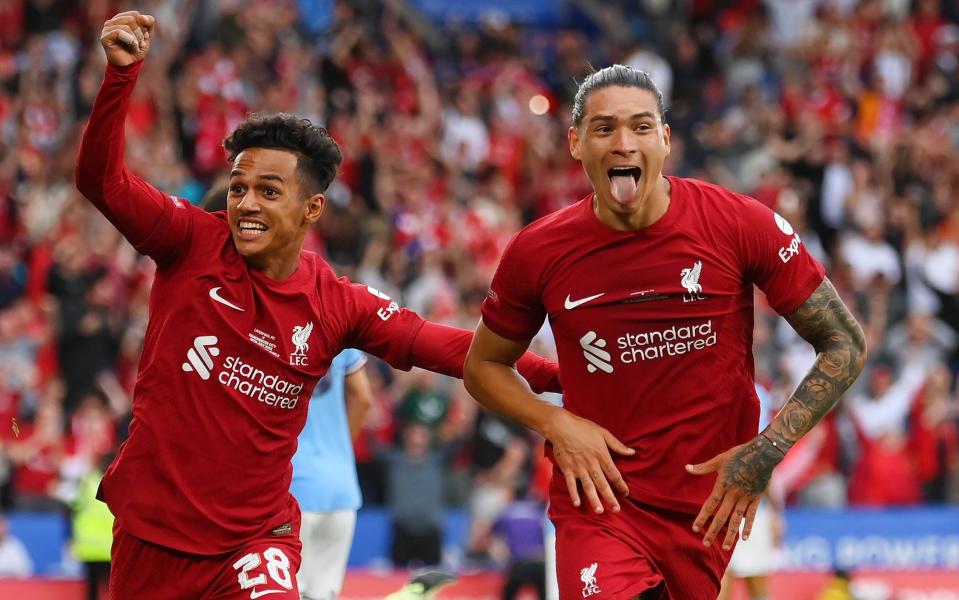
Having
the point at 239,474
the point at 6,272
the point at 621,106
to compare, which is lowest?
the point at 239,474

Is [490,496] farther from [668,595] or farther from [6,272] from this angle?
[668,595]

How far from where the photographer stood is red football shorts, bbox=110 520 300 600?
612 cm

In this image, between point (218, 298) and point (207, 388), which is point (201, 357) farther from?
point (218, 298)

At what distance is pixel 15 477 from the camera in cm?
1376

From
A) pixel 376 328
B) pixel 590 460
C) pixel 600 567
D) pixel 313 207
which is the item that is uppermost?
pixel 313 207

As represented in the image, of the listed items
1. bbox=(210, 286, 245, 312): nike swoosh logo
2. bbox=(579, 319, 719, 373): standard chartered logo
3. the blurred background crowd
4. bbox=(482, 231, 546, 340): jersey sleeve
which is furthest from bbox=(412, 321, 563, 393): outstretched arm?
the blurred background crowd

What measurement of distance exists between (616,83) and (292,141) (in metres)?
1.38

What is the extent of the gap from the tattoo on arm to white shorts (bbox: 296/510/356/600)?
11.2 feet

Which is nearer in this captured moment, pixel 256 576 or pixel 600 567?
pixel 600 567

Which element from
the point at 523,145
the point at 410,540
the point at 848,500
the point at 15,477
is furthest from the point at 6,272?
the point at 848,500

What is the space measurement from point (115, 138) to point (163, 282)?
0.73 m

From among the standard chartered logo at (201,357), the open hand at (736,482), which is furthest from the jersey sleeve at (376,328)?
the open hand at (736,482)

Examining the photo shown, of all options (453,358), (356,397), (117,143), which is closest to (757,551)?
(356,397)

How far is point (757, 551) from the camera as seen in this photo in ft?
38.9
